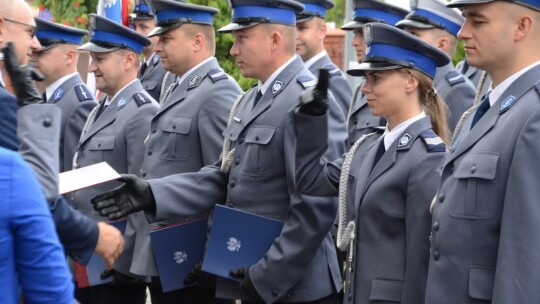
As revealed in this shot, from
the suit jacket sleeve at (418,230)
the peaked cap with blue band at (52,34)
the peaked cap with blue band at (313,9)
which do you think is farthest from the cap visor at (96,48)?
the suit jacket sleeve at (418,230)

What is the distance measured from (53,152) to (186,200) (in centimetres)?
186

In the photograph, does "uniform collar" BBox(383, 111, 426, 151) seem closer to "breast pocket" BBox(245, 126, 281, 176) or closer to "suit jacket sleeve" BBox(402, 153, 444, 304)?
"suit jacket sleeve" BBox(402, 153, 444, 304)

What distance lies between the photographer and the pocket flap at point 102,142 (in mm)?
7047

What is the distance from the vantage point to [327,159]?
545cm

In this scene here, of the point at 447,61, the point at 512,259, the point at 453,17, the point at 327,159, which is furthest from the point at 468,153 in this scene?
the point at 453,17

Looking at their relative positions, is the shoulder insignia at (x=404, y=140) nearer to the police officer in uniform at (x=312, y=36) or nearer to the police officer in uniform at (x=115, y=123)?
the police officer in uniform at (x=115, y=123)

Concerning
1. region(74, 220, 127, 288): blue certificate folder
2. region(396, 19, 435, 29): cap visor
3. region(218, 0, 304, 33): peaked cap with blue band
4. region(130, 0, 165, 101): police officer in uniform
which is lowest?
region(74, 220, 127, 288): blue certificate folder

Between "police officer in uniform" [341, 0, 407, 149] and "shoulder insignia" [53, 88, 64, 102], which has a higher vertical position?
"police officer in uniform" [341, 0, 407, 149]

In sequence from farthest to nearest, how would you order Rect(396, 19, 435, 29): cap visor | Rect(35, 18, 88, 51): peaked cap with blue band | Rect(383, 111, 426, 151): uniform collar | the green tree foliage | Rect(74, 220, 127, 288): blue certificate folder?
the green tree foliage → Rect(35, 18, 88, 51): peaked cap with blue band → Rect(396, 19, 435, 29): cap visor → Rect(74, 220, 127, 288): blue certificate folder → Rect(383, 111, 426, 151): uniform collar

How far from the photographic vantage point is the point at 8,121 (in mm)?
3848

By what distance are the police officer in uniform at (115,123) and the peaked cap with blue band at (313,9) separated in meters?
1.42

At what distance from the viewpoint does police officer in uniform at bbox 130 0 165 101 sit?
30.0 feet

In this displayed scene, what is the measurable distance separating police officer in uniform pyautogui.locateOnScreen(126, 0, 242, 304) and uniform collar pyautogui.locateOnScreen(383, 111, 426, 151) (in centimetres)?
166

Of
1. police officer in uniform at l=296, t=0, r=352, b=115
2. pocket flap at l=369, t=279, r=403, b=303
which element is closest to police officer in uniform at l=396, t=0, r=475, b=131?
police officer in uniform at l=296, t=0, r=352, b=115
